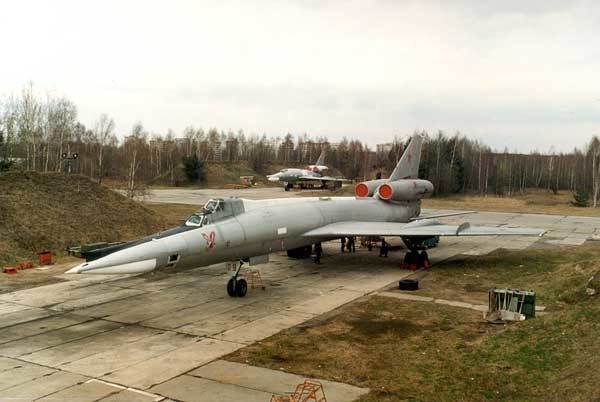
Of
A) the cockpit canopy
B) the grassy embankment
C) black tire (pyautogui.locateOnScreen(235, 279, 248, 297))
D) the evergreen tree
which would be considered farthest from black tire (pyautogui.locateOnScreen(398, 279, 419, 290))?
the evergreen tree

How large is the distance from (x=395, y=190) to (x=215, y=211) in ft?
37.8

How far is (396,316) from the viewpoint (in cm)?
1456

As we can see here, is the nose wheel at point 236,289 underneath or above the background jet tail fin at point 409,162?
underneath

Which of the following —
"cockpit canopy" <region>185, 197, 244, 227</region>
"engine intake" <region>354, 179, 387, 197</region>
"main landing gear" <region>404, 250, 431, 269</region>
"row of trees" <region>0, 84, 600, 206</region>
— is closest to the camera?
"cockpit canopy" <region>185, 197, 244, 227</region>

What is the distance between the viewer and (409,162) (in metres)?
27.3

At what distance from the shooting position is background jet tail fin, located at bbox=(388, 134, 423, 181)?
26.9 m

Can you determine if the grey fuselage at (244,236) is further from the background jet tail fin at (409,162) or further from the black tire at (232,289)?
the background jet tail fin at (409,162)

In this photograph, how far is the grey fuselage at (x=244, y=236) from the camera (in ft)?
46.1

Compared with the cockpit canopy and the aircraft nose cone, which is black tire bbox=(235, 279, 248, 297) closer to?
the cockpit canopy

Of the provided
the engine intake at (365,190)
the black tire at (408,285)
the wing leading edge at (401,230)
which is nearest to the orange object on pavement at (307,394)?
the black tire at (408,285)

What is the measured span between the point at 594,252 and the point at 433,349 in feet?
59.6

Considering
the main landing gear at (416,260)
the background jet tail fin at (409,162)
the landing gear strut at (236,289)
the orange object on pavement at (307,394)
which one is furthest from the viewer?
the background jet tail fin at (409,162)

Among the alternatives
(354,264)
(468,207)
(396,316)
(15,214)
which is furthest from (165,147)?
(396,316)

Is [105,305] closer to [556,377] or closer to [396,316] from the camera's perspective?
[396,316]
